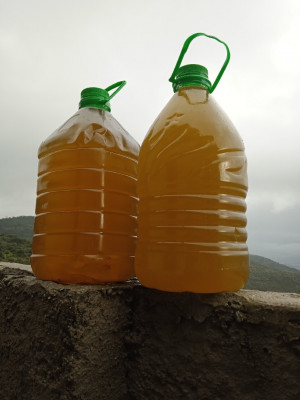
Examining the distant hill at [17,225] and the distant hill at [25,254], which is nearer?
the distant hill at [25,254]

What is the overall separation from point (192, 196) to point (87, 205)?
41cm

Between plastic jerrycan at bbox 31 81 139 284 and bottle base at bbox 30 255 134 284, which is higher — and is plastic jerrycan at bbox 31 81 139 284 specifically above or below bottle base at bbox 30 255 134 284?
above

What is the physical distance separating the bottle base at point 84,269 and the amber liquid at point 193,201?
0.13 meters

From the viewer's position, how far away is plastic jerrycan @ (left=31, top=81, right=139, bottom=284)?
1166mm

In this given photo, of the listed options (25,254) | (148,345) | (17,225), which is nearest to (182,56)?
(148,345)

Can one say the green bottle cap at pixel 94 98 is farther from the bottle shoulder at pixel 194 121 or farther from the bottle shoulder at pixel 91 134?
the bottle shoulder at pixel 194 121

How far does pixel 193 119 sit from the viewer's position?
1.11m

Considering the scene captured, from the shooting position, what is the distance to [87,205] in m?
1.19

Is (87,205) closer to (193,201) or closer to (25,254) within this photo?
(193,201)

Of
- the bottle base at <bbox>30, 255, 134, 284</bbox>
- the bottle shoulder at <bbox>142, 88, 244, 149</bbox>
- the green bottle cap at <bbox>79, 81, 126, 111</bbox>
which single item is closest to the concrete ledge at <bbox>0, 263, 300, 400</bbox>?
the bottle base at <bbox>30, 255, 134, 284</bbox>

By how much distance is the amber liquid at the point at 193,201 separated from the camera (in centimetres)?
98

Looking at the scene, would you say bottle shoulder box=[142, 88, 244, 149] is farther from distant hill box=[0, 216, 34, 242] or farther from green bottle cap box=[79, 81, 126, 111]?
distant hill box=[0, 216, 34, 242]

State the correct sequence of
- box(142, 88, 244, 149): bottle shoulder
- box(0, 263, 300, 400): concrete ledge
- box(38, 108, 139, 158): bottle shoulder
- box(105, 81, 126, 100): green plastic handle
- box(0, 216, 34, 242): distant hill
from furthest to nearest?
box(0, 216, 34, 242): distant hill
box(105, 81, 126, 100): green plastic handle
box(38, 108, 139, 158): bottle shoulder
box(142, 88, 244, 149): bottle shoulder
box(0, 263, 300, 400): concrete ledge

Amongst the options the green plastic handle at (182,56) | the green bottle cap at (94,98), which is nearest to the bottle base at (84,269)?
the green bottle cap at (94,98)
